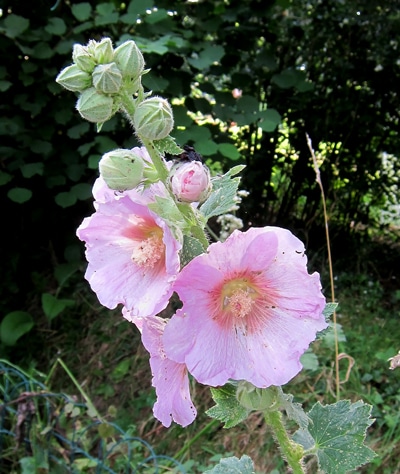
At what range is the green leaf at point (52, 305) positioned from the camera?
8.67 feet

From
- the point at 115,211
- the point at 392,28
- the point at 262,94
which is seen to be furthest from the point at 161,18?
the point at 115,211

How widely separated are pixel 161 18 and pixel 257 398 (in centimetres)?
190

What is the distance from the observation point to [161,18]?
216 cm

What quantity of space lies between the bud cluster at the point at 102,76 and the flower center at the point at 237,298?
20 cm

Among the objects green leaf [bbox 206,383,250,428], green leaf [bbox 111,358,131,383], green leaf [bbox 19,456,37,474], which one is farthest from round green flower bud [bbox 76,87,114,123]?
green leaf [bbox 111,358,131,383]

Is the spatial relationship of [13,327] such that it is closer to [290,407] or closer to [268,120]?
[268,120]

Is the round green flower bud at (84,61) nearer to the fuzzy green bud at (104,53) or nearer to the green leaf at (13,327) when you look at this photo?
the fuzzy green bud at (104,53)

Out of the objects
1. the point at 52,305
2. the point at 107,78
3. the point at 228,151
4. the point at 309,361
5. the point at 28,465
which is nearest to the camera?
the point at 107,78

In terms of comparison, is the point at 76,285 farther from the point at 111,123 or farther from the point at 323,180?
the point at 323,180

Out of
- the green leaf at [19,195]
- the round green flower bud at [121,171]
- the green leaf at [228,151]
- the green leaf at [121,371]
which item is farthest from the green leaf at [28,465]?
the round green flower bud at [121,171]

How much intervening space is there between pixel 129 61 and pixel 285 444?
0.41 meters

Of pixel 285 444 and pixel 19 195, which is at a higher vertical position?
pixel 285 444

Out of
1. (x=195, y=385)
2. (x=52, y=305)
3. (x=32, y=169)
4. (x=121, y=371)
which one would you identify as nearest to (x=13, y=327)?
(x=52, y=305)

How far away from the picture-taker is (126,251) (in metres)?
0.59
